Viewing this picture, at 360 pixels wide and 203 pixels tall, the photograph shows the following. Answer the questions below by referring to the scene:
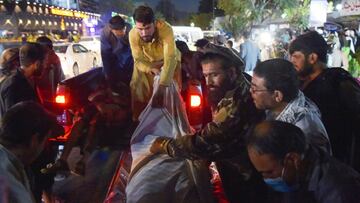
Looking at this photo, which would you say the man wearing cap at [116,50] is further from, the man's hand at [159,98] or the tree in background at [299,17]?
the tree in background at [299,17]

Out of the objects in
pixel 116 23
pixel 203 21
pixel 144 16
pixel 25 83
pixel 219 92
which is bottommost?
pixel 203 21

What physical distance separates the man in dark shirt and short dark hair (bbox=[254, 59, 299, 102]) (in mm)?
546

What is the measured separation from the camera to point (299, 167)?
6.80 ft

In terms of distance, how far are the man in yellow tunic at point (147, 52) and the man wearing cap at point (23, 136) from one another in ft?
7.90

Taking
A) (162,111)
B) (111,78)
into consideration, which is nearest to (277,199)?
(162,111)

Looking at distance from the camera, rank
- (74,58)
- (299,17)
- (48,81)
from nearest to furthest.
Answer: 1. (48,81)
2. (74,58)
3. (299,17)

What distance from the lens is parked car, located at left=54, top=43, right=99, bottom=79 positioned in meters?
17.8

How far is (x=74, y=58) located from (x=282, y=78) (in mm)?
16443

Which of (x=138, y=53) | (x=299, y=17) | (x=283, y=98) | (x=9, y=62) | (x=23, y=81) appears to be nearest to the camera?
(x=283, y=98)

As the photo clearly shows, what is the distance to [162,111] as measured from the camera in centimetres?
388

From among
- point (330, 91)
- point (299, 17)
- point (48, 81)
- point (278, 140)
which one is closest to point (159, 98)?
point (330, 91)

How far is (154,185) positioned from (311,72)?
1.54m

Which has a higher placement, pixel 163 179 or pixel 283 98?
pixel 283 98

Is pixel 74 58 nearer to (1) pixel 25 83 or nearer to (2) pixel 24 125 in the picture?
(1) pixel 25 83
